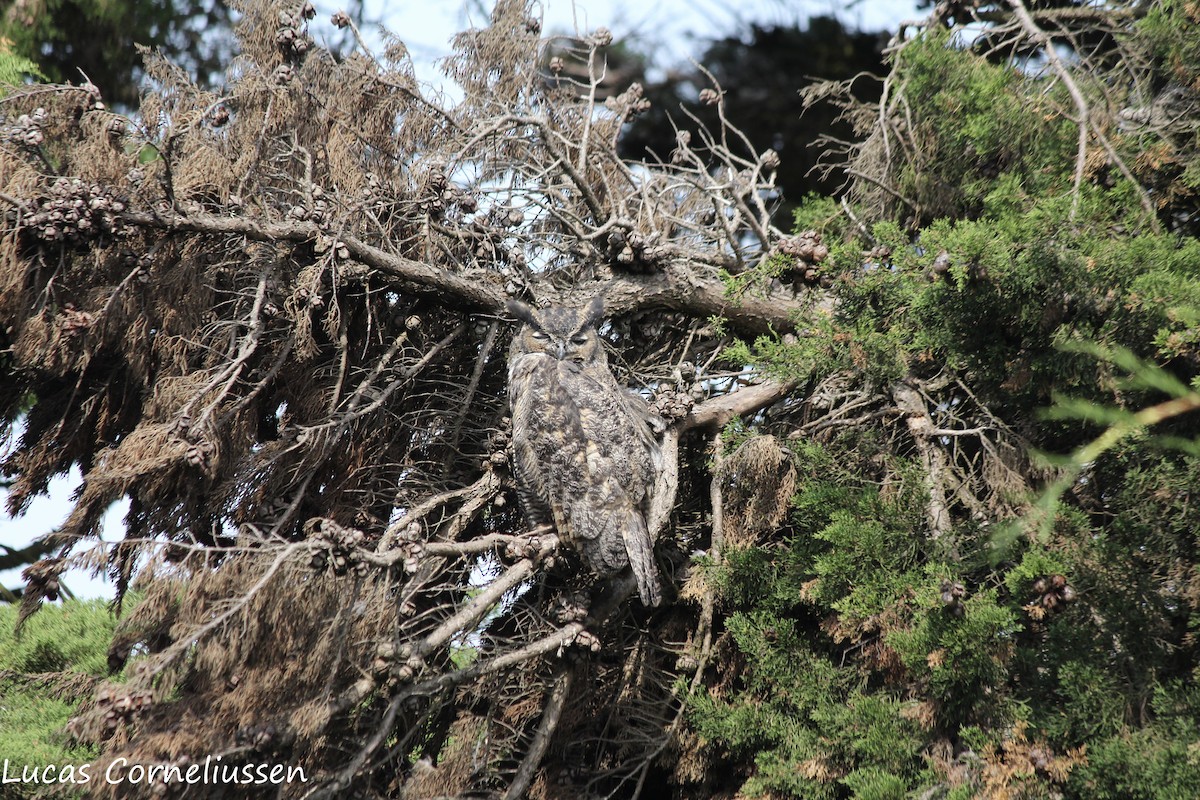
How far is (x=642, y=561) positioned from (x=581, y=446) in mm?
454

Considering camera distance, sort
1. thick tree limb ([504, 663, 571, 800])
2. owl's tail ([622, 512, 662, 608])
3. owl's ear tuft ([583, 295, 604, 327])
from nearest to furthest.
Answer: thick tree limb ([504, 663, 571, 800]) < owl's tail ([622, 512, 662, 608]) < owl's ear tuft ([583, 295, 604, 327])

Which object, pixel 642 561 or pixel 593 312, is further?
pixel 593 312

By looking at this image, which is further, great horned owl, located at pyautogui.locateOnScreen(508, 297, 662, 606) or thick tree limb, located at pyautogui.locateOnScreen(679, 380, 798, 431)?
thick tree limb, located at pyautogui.locateOnScreen(679, 380, 798, 431)

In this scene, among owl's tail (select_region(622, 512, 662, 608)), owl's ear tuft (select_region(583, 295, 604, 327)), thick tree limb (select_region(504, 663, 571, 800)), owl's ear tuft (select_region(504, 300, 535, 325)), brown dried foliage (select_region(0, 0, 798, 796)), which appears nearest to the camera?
brown dried foliage (select_region(0, 0, 798, 796))

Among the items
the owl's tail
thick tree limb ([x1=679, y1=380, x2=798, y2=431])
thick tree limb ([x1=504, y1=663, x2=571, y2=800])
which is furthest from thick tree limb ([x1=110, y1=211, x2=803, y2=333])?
thick tree limb ([x1=504, y1=663, x2=571, y2=800])

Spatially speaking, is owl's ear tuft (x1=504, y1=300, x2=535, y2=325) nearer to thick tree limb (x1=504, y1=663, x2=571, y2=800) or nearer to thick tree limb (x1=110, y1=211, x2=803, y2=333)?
thick tree limb (x1=110, y1=211, x2=803, y2=333)

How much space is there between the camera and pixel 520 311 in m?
3.08

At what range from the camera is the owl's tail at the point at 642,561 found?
2.75 meters

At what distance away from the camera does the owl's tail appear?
2748mm

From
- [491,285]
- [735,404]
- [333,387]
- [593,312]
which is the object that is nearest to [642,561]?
[735,404]

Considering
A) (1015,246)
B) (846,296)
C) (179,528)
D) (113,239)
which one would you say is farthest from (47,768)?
(1015,246)

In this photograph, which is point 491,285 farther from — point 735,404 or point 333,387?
point 735,404

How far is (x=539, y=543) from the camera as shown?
2.60 meters

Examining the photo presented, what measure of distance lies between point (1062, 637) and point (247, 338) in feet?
7.97
